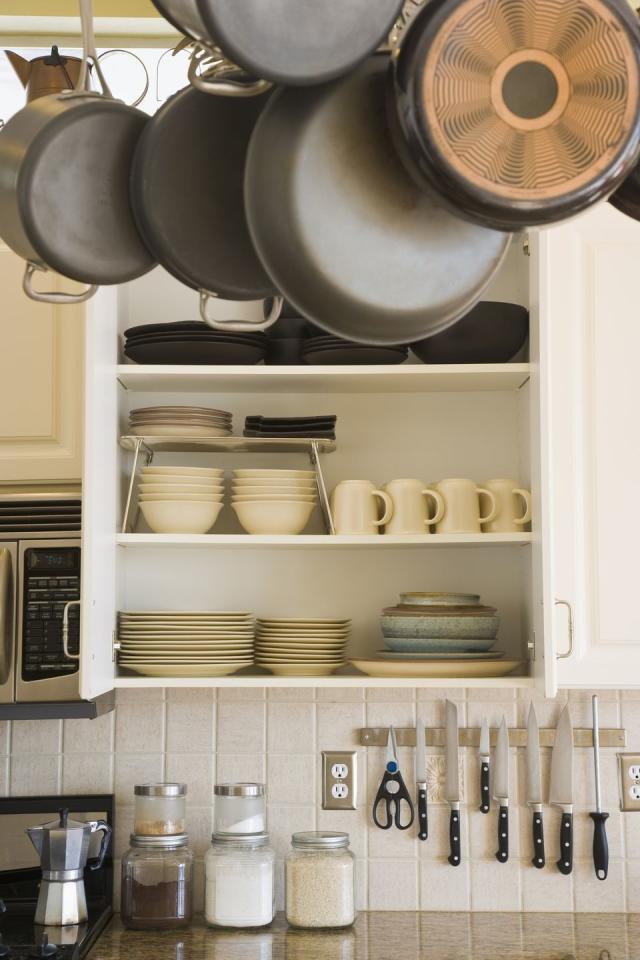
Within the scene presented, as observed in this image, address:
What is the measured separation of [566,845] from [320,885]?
564 millimetres

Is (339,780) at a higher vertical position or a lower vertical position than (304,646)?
lower

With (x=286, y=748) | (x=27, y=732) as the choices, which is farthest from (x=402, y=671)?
(x=27, y=732)

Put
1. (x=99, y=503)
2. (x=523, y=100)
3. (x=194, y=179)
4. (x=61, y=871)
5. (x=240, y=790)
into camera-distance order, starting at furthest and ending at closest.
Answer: (x=240, y=790) < (x=61, y=871) < (x=99, y=503) < (x=194, y=179) < (x=523, y=100)

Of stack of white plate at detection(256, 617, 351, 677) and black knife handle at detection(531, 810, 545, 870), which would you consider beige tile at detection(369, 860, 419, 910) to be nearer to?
black knife handle at detection(531, 810, 545, 870)

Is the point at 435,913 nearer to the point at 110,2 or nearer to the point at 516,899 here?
the point at 516,899

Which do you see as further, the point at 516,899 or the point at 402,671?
the point at 516,899

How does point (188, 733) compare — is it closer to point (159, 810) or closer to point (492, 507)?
point (159, 810)

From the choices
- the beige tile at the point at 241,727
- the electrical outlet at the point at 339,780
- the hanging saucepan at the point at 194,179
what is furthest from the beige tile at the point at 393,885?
the hanging saucepan at the point at 194,179

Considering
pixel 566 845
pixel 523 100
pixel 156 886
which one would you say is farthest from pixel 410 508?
pixel 523 100

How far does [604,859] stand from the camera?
243 centimetres

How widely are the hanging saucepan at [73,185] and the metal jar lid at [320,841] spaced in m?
1.64

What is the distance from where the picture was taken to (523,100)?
73cm

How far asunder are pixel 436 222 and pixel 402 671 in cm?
155

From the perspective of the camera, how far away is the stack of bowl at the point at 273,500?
2.28m
